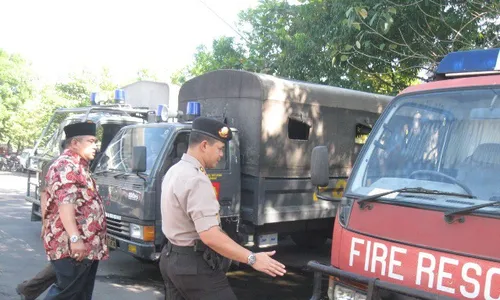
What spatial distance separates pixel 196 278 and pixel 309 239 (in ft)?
17.6

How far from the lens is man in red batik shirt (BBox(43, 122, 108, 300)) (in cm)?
334

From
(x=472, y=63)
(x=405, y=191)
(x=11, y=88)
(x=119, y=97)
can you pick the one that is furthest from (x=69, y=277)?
(x=11, y=88)

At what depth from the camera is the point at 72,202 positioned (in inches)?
132

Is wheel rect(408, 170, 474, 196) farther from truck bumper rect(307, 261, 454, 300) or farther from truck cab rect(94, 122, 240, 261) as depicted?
truck cab rect(94, 122, 240, 261)

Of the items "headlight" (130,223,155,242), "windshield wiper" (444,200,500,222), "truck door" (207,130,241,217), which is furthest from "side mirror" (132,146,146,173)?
"windshield wiper" (444,200,500,222)

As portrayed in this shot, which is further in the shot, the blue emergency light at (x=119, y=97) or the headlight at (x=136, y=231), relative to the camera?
the blue emergency light at (x=119, y=97)

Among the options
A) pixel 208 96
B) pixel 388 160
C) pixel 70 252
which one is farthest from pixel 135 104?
pixel 388 160

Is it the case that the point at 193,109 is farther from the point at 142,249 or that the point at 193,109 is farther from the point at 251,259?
the point at 251,259

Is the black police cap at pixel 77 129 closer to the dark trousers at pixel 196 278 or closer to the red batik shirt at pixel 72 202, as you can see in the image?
the red batik shirt at pixel 72 202

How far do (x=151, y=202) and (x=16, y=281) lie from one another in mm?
1866

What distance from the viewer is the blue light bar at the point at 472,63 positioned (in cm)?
307

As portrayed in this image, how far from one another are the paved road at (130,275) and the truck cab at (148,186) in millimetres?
498

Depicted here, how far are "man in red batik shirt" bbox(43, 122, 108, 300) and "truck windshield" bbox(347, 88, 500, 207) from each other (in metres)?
1.89

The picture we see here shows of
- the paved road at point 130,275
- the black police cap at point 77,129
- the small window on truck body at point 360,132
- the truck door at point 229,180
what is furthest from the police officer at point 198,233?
the small window on truck body at point 360,132
